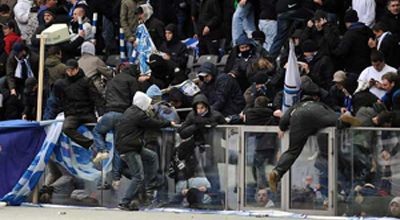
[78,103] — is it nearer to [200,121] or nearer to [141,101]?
[141,101]

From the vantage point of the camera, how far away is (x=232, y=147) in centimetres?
1802

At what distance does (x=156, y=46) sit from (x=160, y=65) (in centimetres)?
189

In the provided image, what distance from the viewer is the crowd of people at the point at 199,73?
17.9 metres

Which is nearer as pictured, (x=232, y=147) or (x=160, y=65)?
(x=232, y=147)

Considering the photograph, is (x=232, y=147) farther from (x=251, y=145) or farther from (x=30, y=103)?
(x=30, y=103)

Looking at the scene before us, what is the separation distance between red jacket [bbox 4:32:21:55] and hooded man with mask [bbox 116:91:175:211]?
19.5 feet

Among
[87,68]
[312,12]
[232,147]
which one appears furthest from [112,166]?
[312,12]

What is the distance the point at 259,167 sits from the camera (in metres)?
17.9

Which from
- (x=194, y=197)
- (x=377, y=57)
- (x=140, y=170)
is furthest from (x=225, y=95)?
(x=377, y=57)

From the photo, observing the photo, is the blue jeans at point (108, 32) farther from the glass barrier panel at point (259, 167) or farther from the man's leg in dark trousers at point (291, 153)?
the man's leg in dark trousers at point (291, 153)

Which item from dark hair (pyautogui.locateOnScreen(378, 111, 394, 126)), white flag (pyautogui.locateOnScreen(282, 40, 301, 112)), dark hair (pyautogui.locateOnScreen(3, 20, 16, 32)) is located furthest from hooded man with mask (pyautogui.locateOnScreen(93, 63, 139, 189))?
dark hair (pyautogui.locateOnScreen(3, 20, 16, 32))

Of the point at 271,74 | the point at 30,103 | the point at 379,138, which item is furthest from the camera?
the point at 30,103

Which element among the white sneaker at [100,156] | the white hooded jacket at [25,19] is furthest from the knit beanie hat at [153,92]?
the white hooded jacket at [25,19]

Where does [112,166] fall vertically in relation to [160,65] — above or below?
below
